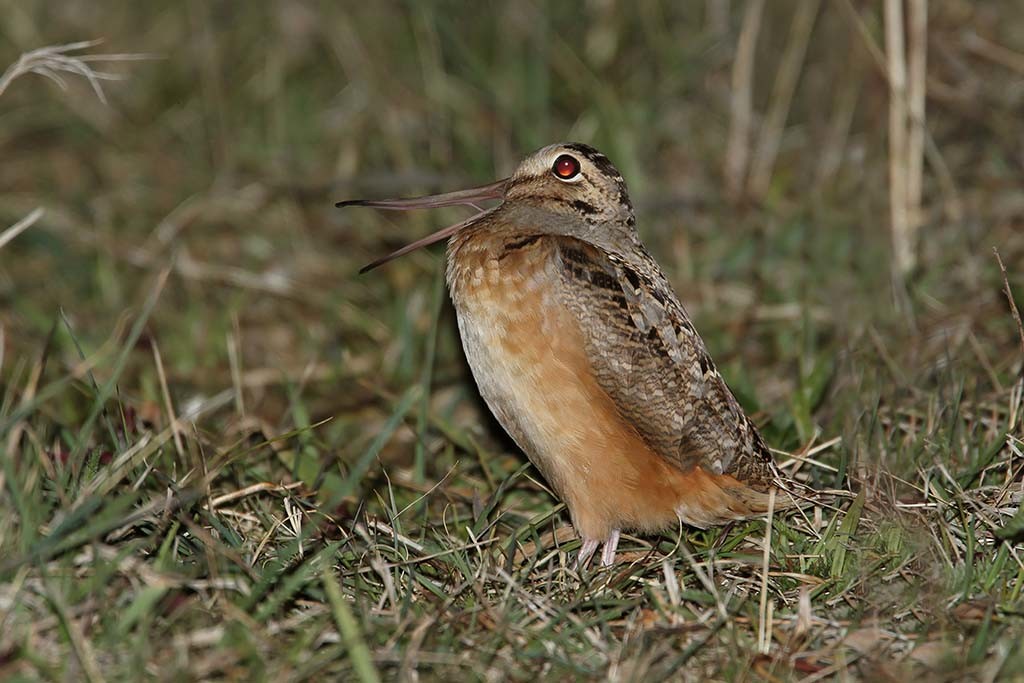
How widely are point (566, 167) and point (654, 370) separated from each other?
39.8 inches

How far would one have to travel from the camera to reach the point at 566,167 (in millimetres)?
5254

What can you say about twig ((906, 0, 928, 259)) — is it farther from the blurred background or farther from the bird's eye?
the bird's eye

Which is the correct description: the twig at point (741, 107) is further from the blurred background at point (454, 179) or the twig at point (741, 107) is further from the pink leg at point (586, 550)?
the pink leg at point (586, 550)

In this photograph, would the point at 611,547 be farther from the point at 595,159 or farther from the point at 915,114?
the point at 915,114

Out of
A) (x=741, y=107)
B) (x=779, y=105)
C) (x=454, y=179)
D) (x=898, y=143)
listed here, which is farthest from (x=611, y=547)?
(x=779, y=105)

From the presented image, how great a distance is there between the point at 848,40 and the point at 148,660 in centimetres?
630

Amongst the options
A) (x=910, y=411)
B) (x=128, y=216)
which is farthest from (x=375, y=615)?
(x=128, y=216)

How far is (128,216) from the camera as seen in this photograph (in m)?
7.97

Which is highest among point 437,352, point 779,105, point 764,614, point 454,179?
point 779,105

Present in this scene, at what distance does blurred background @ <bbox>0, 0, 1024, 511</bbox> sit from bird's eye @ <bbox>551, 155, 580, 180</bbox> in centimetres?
98

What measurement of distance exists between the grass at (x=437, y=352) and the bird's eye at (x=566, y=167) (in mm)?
1197

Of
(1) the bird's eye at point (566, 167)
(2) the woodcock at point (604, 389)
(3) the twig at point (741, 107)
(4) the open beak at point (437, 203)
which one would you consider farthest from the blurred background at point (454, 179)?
(1) the bird's eye at point (566, 167)

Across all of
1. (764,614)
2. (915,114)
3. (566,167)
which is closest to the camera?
(764,614)

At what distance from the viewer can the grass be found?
3.89 meters
